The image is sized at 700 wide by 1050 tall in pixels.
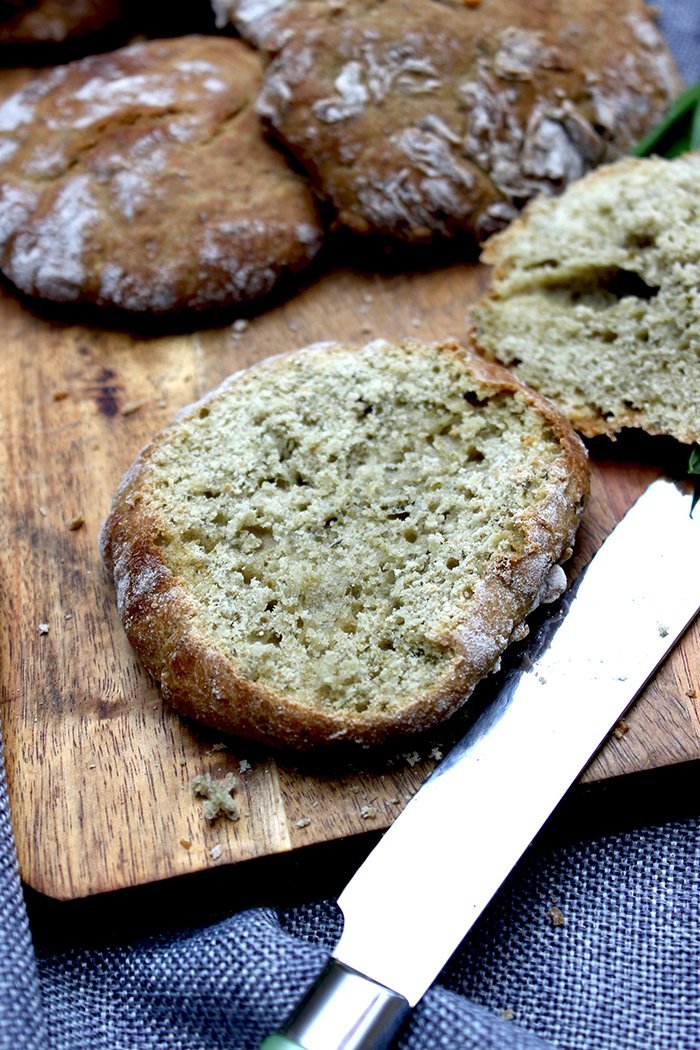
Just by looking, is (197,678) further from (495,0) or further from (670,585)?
(495,0)

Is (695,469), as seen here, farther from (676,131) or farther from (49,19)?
(49,19)

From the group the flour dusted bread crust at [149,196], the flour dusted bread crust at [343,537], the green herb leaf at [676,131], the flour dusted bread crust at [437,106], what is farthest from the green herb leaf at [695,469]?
the flour dusted bread crust at [149,196]

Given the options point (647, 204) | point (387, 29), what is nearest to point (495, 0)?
point (387, 29)

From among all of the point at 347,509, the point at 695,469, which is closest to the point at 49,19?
the point at 347,509

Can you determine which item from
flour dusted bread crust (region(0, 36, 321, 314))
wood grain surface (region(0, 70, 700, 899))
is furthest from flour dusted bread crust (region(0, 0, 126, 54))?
wood grain surface (region(0, 70, 700, 899))

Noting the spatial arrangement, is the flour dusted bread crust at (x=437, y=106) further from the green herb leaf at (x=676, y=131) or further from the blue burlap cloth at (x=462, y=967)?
the blue burlap cloth at (x=462, y=967)

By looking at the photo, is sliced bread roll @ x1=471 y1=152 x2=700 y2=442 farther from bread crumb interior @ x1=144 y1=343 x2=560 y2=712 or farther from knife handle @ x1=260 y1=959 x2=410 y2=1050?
knife handle @ x1=260 y1=959 x2=410 y2=1050
